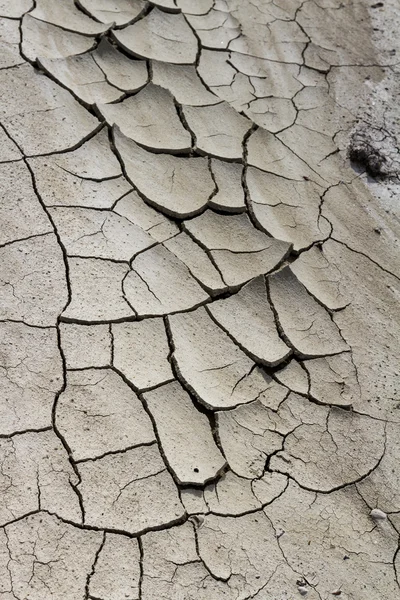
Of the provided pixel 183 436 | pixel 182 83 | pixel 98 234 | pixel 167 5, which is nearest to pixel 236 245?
pixel 98 234

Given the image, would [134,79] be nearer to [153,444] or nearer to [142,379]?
[142,379]

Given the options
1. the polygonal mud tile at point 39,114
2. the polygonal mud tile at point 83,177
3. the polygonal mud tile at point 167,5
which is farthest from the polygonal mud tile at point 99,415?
the polygonal mud tile at point 167,5

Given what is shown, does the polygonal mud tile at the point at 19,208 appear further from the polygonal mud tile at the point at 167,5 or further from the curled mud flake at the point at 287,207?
the polygonal mud tile at the point at 167,5

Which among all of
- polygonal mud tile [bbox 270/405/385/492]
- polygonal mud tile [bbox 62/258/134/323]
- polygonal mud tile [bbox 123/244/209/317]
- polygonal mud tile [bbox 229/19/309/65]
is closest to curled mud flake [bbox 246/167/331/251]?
polygonal mud tile [bbox 123/244/209/317]

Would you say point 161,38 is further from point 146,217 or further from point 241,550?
point 241,550

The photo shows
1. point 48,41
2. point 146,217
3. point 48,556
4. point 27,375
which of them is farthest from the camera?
point 48,41

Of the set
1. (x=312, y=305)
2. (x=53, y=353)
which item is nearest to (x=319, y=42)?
(x=312, y=305)

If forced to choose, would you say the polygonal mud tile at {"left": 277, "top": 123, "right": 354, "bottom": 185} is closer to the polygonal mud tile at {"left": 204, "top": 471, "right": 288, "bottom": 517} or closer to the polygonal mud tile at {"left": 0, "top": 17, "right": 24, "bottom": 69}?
the polygonal mud tile at {"left": 0, "top": 17, "right": 24, "bottom": 69}
